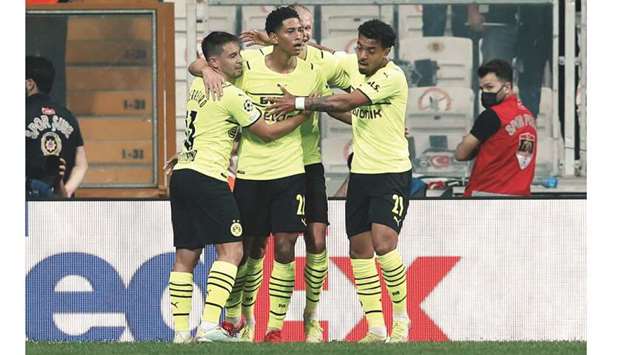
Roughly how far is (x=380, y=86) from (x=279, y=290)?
54.1 inches

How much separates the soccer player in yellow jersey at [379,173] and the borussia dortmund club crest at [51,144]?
2.92 metres

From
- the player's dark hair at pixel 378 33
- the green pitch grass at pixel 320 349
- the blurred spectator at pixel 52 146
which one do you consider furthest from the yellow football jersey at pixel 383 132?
the blurred spectator at pixel 52 146

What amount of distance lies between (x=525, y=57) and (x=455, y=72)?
59 centimetres

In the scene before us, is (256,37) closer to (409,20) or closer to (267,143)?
(267,143)

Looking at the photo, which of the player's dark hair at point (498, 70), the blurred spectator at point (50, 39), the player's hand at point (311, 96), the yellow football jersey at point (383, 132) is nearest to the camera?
the player's hand at point (311, 96)

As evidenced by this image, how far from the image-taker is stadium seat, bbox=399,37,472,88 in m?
13.3

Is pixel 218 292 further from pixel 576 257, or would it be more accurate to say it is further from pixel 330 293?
pixel 576 257

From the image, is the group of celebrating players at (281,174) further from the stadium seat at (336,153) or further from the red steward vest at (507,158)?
the stadium seat at (336,153)

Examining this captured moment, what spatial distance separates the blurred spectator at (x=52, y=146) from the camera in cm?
1164

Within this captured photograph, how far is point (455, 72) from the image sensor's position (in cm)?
1339

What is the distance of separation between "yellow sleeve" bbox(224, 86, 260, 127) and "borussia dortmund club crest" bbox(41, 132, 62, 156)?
292 cm

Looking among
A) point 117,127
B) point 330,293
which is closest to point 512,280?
point 330,293

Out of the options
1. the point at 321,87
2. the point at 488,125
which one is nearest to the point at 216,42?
the point at 321,87

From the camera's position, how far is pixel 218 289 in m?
9.12
